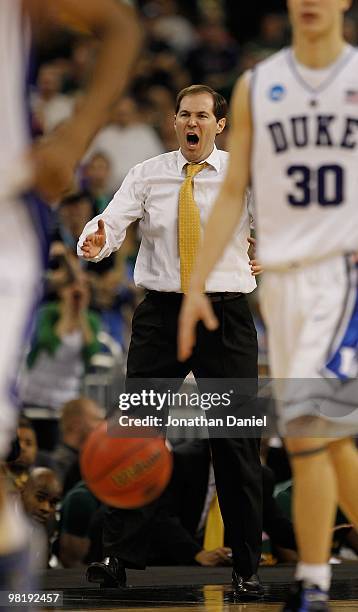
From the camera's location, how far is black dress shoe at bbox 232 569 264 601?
6.92 m

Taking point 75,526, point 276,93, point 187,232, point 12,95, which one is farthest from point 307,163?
point 75,526

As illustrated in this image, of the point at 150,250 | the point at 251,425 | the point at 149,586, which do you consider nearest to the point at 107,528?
the point at 149,586

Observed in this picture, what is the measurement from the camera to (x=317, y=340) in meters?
5.09

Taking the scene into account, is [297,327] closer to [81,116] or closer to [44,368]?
[81,116]

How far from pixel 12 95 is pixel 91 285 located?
758cm

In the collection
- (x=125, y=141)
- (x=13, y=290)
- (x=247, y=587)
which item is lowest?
(x=247, y=587)

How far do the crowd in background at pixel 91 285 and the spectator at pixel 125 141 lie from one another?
0.04ft

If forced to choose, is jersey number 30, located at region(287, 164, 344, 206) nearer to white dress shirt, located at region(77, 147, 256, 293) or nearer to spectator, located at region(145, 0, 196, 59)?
white dress shirt, located at region(77, 147, 256, 293)

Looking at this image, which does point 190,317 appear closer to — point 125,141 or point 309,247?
point 309,247

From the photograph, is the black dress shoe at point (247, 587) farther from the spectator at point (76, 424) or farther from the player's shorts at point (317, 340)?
the spectator at point (76, 424)

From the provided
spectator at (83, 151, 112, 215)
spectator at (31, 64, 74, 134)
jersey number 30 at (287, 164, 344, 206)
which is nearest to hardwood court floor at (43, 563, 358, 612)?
jersey number 30 at (287, 164, 344, 206)

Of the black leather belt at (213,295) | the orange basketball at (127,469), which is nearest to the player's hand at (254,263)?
the black leather belt at (213,295)

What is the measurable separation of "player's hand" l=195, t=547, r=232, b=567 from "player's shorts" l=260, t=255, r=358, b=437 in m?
3.52

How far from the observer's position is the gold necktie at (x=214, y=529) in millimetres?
8784
